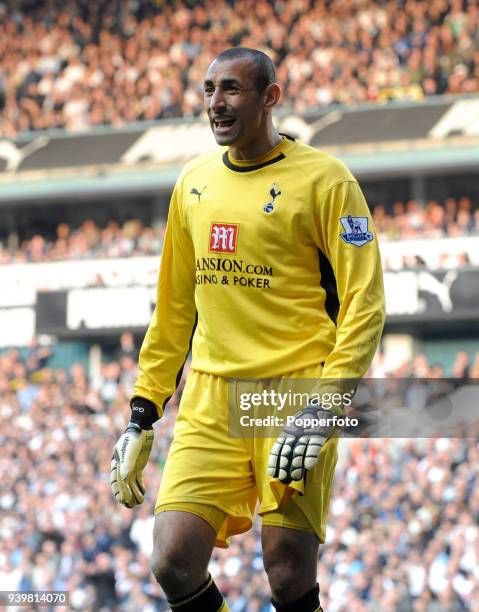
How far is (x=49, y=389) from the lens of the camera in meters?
17.6

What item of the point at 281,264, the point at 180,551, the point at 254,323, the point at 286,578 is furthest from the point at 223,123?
the point at 286,578

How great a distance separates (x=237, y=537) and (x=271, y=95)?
8.80m

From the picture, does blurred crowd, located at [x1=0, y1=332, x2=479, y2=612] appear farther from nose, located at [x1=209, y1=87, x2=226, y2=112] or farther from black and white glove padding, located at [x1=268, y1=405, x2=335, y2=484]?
nose, located at [x1=209, y1=87, x2=226, y2=112]

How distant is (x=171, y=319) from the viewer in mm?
4961

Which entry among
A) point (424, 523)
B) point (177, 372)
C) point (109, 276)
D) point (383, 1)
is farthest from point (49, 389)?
point (177, 372)

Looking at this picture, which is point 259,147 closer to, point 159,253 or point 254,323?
point 254,323

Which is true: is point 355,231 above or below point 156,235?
above

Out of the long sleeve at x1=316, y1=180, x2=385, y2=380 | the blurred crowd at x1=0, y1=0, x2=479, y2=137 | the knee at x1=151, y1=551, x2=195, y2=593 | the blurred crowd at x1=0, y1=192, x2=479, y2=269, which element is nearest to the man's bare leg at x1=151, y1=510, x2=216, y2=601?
the knee at x1=151, y1=551, x2=195, y2=593

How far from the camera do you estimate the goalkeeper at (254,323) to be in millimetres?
4402

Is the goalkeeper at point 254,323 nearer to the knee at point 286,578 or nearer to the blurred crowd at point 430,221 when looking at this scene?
the knee at point 286,578

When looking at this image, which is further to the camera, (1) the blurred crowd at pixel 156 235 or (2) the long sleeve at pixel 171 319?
(1) the blurred crowd at pixel 156 235

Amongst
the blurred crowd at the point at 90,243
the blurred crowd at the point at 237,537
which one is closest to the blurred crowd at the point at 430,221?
the blurred crowd at the point at 237,537

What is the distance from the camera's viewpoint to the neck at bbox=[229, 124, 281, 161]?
4.71m

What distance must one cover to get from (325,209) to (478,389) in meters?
10.3
